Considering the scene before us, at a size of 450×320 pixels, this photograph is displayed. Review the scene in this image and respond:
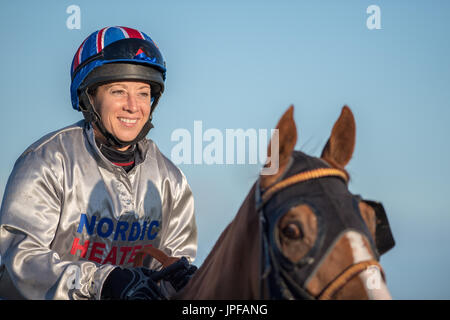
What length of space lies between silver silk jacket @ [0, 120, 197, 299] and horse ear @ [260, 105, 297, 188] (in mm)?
1454

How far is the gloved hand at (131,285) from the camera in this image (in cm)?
295

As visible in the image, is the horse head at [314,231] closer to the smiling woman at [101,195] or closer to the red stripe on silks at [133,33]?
the smiling woman at [101,195]

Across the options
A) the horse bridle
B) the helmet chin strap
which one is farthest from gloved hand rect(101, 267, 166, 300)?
the helmet chin strap

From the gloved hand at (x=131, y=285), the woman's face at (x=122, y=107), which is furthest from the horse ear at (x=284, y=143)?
the woman's face at (x=122, y=107)

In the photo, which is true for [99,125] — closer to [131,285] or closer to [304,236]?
[131,285]

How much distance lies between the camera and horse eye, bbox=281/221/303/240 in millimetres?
2061

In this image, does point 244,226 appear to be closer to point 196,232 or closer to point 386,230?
point 386,230

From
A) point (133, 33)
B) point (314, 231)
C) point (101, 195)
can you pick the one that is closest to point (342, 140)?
point (314, 231)

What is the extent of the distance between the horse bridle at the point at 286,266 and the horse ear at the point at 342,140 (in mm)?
136

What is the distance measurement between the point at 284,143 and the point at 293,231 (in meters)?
0.44

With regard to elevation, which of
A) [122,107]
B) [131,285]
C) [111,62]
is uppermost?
[111,62]

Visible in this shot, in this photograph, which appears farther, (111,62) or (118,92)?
(118,92)

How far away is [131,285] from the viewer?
2.99 metres
